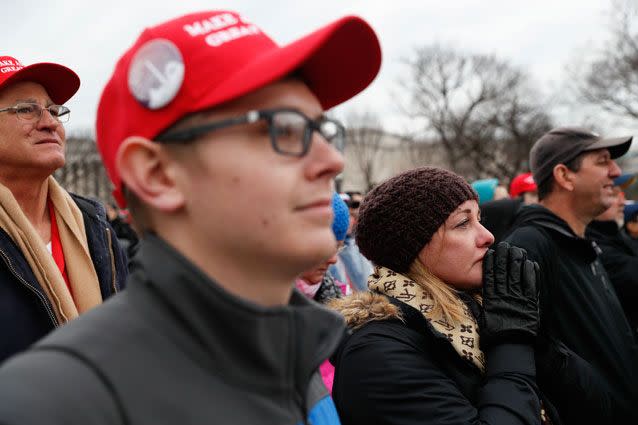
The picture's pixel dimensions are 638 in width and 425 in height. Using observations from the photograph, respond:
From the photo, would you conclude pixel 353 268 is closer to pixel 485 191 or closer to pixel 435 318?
pixel 435 318

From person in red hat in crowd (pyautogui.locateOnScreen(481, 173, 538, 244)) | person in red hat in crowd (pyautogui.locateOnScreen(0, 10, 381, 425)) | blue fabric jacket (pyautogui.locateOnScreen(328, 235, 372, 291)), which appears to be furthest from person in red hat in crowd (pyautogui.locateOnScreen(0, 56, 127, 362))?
person in red hat in crowd (pyautogui.locateOnScreen(481, 173, 538, 244))

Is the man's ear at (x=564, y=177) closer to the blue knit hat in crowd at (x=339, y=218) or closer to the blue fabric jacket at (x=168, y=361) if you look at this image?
the blue knit hat in crowd at (x=339, y=218)

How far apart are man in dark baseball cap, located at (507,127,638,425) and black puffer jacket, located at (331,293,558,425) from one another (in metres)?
0.24

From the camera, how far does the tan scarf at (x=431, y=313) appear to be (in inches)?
98.2

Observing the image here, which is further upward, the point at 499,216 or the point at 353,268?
the point at 499,216

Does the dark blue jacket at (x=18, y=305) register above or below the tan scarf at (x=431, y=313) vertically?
above

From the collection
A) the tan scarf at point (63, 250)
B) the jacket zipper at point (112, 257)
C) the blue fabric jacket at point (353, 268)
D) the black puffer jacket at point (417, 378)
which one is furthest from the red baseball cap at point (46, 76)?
the blue fabric jacket at point (353, 268)

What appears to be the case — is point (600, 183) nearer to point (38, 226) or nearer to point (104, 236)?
point (104, 236)

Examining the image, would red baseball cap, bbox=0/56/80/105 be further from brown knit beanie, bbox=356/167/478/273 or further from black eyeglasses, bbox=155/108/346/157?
black eyeglasses, bbox=155/108/346/157

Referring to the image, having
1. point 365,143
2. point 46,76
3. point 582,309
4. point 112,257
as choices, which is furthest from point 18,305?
point 365,143

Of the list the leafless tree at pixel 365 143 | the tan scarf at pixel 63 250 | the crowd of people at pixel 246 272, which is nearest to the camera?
the crowd of people at pixel 246 272

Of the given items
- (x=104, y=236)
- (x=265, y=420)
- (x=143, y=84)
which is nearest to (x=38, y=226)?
(x=104, y=236)

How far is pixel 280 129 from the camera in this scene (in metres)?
1.35

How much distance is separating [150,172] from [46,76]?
2041mm
